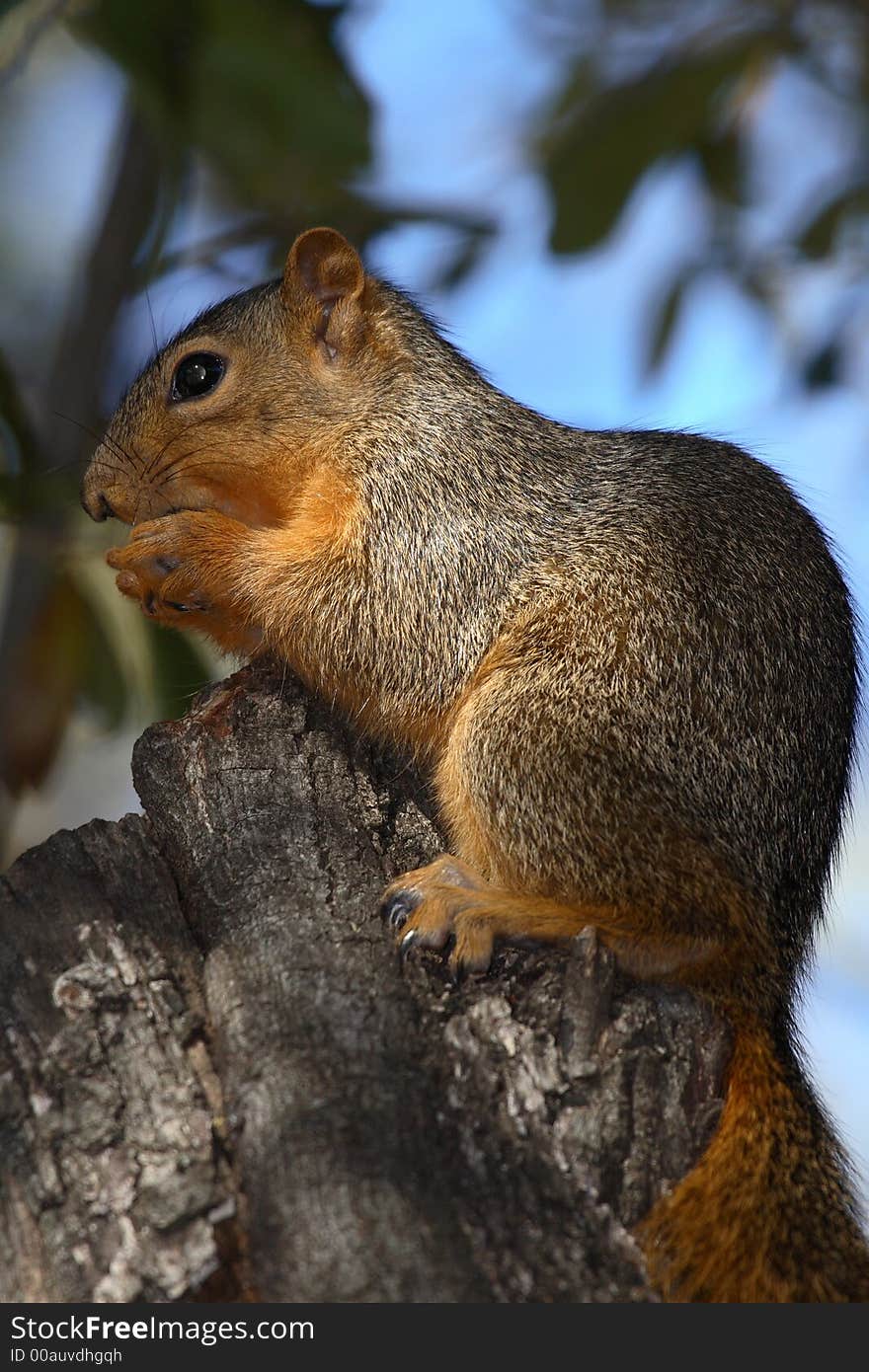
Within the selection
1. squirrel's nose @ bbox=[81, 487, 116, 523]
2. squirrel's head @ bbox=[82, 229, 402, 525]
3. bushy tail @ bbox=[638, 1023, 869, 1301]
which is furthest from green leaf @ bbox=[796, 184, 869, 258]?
bushy tail @ bbox=[638, 1023, 869, 1301]

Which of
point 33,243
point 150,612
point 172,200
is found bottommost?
point 150,612

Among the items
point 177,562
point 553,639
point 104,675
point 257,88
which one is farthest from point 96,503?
point 553,639

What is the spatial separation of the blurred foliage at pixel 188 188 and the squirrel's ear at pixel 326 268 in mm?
189

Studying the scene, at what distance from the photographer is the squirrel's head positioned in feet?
11.8

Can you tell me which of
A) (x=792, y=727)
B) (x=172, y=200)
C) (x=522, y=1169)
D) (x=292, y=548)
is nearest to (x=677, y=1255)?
(x=522, y=1169)

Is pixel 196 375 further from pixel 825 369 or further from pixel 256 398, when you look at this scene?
pixel 825 369

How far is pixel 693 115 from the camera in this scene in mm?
4359

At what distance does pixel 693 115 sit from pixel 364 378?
1523mm

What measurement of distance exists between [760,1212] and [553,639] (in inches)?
49.7

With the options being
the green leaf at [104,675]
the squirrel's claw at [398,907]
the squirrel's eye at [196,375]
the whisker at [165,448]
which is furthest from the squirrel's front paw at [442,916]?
the green leaf at [104,675]

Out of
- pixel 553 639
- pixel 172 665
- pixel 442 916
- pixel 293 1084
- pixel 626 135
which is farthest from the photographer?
pixel 626 135

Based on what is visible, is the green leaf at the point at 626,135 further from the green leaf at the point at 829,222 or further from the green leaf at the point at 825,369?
the green leaf at the point at 825,369

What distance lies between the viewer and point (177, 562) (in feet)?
11.0

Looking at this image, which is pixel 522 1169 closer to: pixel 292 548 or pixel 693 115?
pixel 292 548
